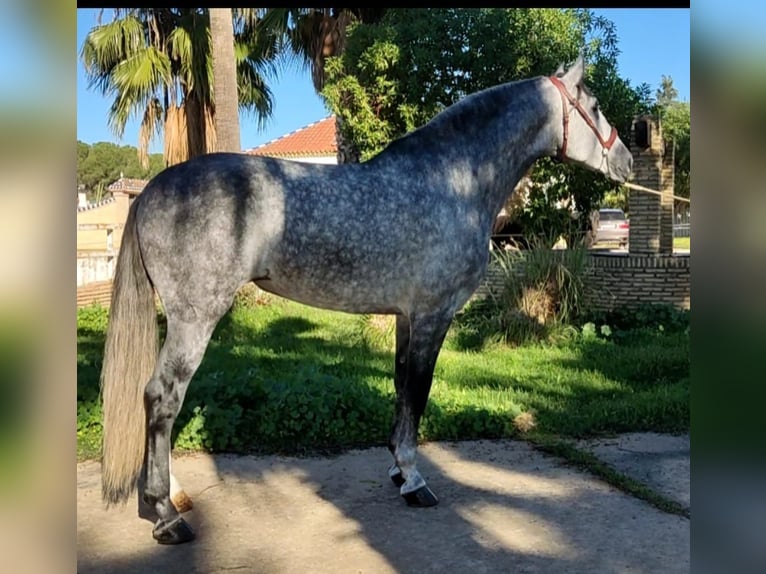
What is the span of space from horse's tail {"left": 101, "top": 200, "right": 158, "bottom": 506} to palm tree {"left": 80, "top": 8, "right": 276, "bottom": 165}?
40.1ft

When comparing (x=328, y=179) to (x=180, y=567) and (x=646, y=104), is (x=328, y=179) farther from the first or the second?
(x=646, y=104)

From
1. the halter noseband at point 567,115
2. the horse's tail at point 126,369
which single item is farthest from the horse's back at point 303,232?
the halter noseband at point 567,115

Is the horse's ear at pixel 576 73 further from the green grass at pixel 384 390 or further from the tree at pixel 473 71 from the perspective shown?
the tree at pixel 473 71

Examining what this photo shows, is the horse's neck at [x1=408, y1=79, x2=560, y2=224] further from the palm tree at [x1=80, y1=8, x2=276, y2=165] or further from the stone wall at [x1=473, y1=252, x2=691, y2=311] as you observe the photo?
the palm tree at [x1=80, y1=8, x2=276, y2=165]

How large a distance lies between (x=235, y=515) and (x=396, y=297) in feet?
4.79

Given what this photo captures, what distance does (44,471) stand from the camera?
2.47ft

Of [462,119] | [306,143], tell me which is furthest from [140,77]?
[306,143]

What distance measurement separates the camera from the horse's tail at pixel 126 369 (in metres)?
3.38

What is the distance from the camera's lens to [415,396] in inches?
154

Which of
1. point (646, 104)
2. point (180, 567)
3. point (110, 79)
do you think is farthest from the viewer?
point (110, 79)

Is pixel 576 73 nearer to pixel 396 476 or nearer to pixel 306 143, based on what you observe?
pixel 396 476

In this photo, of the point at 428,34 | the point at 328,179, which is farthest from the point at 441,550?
the point at 428,34

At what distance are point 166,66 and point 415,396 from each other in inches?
515

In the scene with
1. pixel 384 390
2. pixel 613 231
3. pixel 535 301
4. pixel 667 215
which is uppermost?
pixel 613 231
